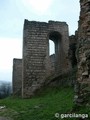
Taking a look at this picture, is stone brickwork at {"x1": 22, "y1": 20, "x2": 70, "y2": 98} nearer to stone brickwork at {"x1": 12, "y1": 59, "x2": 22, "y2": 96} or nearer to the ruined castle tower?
stone brickwork at {"x1": 12, "y1": 59, "x2": 22, "y2": 96}

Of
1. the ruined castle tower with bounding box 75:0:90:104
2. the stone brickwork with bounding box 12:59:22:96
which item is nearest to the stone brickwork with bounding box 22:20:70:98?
the stone brickwork with bounding box 12:59:22:96

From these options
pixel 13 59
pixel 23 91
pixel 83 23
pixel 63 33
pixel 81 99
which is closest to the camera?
pixel 81 99

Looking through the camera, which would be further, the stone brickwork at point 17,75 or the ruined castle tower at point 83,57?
the stone brickwork at point 17,75

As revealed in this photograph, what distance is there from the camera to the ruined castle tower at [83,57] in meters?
7.00

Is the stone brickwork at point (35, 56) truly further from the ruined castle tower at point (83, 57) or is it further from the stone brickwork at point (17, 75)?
the ruined castle tower at point (83, 57)

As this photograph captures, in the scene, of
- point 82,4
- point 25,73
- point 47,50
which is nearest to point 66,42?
point 47,50

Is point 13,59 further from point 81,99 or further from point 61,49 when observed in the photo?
point 81,99

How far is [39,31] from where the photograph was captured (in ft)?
63.8

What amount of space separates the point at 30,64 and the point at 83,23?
11634 millimetres

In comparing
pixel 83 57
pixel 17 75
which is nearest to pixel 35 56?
pixel 17 75

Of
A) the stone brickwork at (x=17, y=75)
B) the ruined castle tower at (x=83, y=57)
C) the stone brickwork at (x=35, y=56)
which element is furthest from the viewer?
the stone brickwork at (x=17, y=75)

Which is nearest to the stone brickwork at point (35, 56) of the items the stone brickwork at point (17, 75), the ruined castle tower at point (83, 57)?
the stone brickwork at point (17, 75)

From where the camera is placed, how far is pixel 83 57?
725cm

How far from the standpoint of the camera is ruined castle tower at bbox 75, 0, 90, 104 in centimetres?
700
